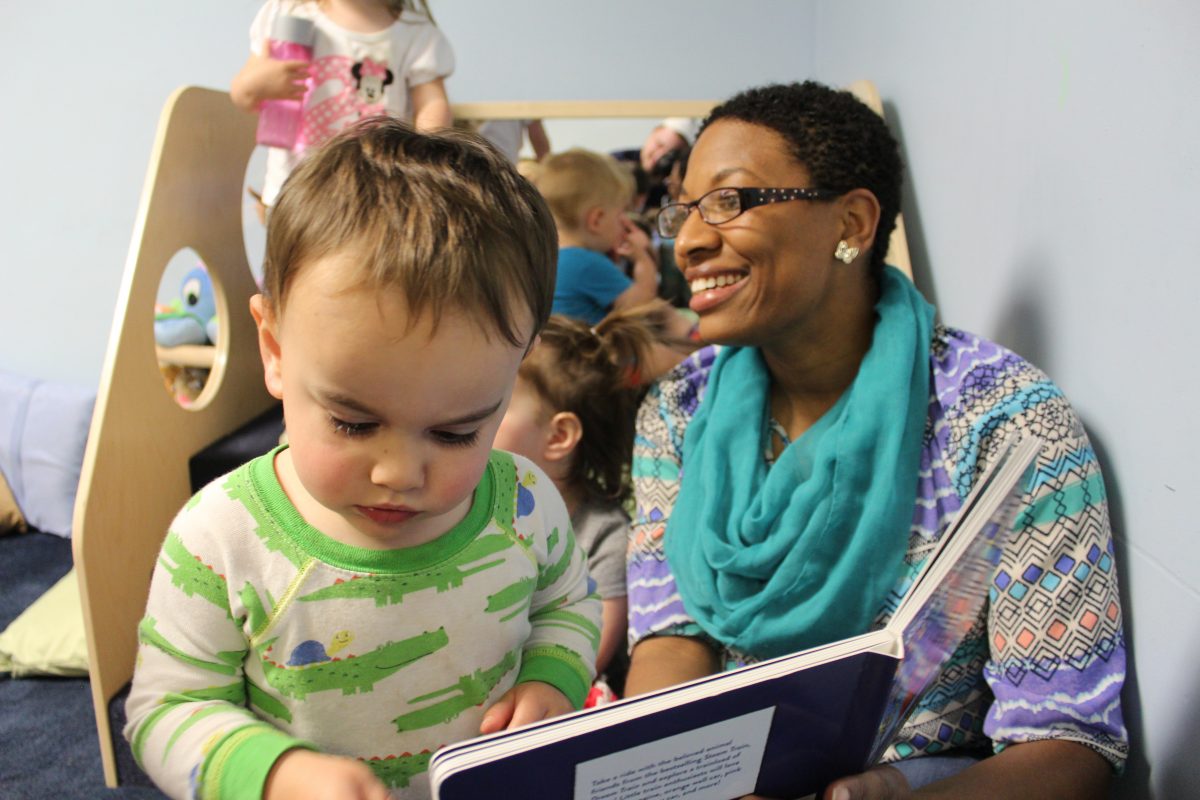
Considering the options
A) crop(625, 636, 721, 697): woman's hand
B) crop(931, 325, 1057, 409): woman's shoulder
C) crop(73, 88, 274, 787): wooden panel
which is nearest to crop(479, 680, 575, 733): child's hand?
crop(625, 636, 721, 697): woman's hand

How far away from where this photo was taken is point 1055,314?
3.33 ft

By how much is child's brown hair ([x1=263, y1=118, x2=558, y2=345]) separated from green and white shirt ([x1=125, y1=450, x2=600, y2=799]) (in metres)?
0.15

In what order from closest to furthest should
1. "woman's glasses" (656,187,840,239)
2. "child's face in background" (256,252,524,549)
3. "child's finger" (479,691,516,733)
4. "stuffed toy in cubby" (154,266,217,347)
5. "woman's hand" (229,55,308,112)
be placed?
"child's face in background" (256,252,524,549) < "child's finger" (479,691,516,733) < "woman's glasses" (656,187,840,239) < "woman's hand" (229,55,308,112) < "stuffed toy in cubby" (154,266,217,347)

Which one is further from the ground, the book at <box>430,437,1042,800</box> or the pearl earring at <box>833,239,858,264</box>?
the pearl earring at <box>833,239,858,264</box>

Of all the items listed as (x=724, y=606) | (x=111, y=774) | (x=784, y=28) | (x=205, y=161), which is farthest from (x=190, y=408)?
(x=784, y=28)

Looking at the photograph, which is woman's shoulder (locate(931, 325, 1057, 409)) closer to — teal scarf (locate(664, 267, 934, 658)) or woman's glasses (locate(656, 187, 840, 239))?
teal scarf (locate(664, 267, 934, 658))

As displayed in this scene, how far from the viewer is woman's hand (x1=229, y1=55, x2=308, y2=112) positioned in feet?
5.22

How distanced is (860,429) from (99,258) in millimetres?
2310

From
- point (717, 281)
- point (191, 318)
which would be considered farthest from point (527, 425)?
point (191, 318)

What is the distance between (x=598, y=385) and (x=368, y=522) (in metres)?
0.80

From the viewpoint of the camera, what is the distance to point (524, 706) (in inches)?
26.7

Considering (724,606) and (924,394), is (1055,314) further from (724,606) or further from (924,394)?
(724,606)

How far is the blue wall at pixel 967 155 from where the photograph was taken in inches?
31.4

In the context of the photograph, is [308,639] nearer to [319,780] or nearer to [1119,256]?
[319,780]
